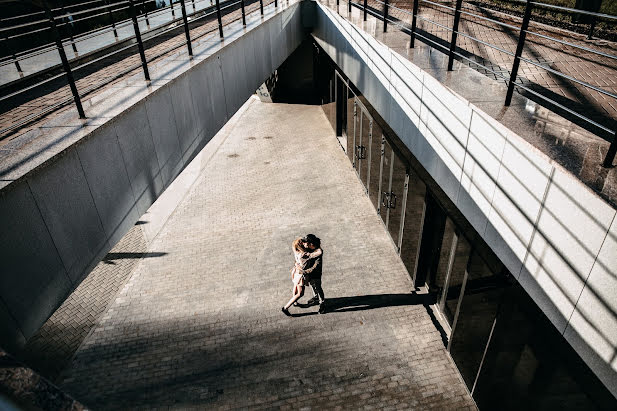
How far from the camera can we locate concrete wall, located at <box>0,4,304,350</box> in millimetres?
3445

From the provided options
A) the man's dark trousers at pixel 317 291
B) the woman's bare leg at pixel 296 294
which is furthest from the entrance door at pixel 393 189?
the woman's bare leg at pixel 296 294

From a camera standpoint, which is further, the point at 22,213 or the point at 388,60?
the point at 388,60

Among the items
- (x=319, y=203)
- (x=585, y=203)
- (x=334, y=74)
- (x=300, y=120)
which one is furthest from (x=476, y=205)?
(x=300, y=120)

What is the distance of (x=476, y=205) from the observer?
15.7 ft

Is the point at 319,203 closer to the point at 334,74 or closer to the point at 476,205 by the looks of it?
the point at 334,74

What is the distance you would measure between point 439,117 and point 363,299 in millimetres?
4651

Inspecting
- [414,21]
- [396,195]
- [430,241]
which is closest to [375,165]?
[396,195]

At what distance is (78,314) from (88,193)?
19.4ft

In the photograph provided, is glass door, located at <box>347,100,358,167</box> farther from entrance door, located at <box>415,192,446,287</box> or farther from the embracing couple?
the embracing couple

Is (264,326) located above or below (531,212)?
below

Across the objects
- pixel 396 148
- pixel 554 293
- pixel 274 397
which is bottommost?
pixel 274 397

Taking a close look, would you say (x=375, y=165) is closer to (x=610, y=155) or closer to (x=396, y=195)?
(x=396, y=195)

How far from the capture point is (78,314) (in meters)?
8.76

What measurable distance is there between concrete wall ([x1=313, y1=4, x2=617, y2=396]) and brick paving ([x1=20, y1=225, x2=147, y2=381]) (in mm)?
7178
